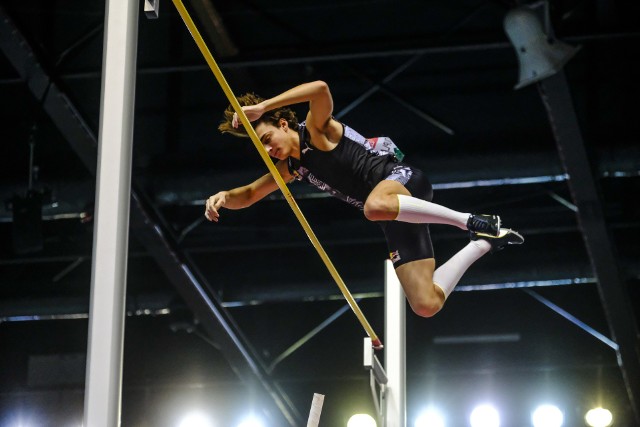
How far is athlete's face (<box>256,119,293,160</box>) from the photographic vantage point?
16.0ft

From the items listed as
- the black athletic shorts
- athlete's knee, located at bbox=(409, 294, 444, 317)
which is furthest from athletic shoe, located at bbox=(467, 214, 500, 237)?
athlete's knee, located at bbox=(409, 294, 444, 317)

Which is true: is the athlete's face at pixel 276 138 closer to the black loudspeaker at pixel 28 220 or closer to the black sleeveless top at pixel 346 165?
the black sleeveless top at pixel 346 165

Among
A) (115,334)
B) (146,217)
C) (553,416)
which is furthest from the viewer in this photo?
(553,416)

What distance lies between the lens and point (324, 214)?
885cm

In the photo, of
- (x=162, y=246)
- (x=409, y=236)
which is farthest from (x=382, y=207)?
(x=162, y=246)

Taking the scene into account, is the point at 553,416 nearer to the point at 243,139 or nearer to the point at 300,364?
the point at 300,364

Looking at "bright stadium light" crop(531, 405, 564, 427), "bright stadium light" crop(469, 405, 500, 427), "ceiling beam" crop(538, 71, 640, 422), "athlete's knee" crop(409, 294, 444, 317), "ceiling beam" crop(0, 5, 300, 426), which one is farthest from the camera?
"bright stadium light" crop(469, 405, 500, 427)

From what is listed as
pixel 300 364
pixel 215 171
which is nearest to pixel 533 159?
pixel 215 171

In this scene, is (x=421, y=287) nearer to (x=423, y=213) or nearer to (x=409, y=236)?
(x=409, y=236)

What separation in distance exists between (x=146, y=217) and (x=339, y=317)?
2.70m

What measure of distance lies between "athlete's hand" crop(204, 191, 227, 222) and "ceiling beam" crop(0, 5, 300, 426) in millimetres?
2986

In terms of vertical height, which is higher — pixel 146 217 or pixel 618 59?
pixel 618 59

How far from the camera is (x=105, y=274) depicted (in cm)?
288

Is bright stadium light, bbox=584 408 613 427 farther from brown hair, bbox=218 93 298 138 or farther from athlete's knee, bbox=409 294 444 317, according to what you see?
brown hair, bbox=218 93 298 138
